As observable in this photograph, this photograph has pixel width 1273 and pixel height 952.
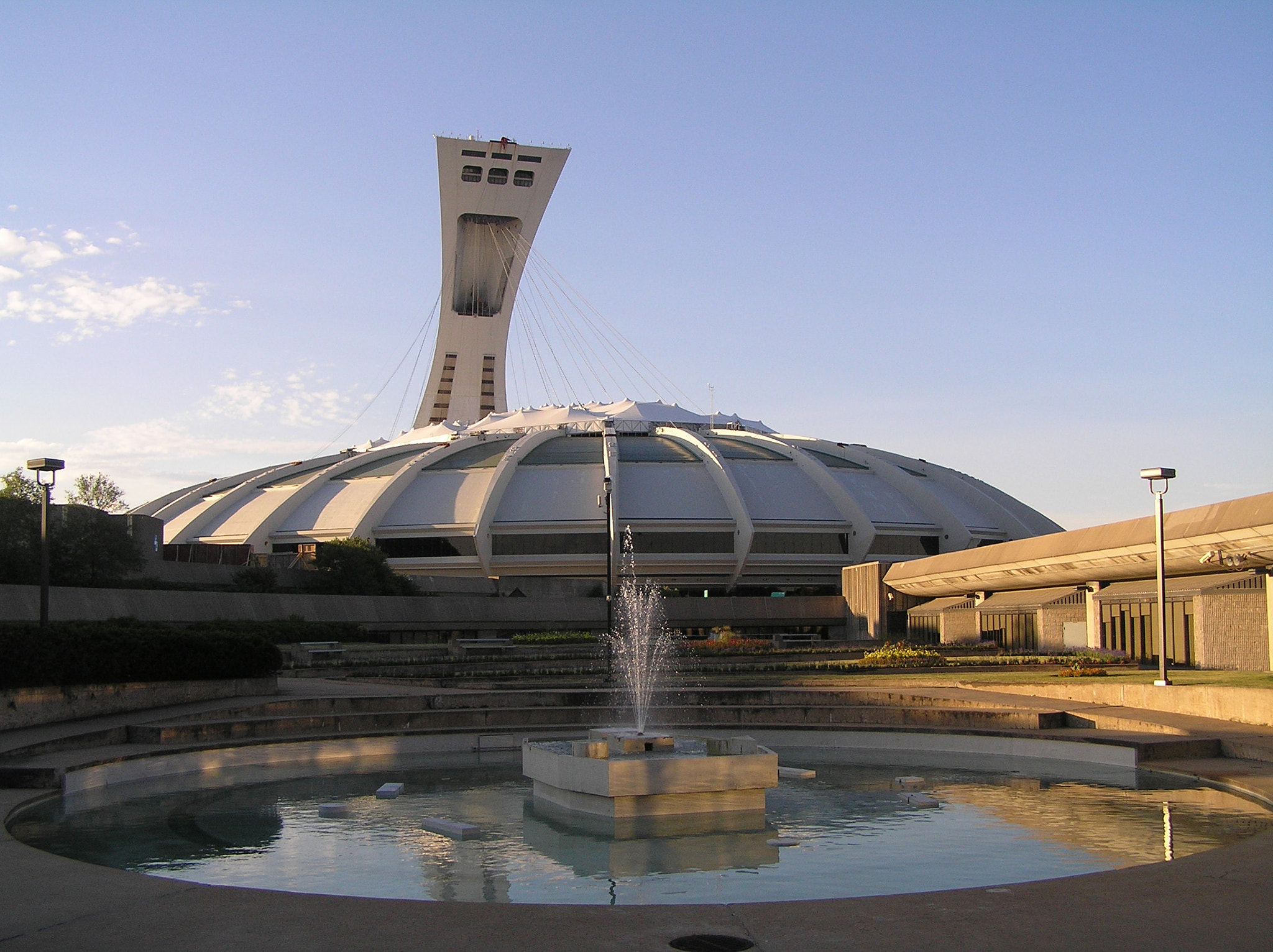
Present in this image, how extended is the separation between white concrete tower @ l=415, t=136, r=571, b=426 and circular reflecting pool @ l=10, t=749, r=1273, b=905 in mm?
56700

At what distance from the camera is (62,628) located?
16203mm

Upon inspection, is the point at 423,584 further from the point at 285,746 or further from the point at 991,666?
the point at 285,746

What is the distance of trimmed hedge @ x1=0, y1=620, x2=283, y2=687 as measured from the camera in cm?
1530

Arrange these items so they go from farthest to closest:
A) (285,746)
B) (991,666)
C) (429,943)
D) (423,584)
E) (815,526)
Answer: (815,526), (423,584), (991,666), (285,746), (429,943)

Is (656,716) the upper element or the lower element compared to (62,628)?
lower

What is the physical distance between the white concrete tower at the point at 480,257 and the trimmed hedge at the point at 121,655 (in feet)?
158

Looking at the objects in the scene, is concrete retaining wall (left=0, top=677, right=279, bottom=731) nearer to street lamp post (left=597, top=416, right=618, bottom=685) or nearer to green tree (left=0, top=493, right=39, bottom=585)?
green tree (left=0, top=493, right=39, bottom=585)

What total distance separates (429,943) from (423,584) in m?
37.6

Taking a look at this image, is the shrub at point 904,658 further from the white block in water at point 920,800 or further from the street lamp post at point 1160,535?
the white block in water at point 920,800

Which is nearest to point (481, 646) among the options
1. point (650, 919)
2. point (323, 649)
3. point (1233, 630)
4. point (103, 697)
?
point (323, 649)

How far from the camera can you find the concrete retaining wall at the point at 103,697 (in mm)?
15094

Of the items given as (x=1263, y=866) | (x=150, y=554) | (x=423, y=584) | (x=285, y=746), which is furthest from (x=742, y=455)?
(x=1263, y=866)

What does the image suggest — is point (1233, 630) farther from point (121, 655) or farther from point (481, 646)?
point (121, 655)

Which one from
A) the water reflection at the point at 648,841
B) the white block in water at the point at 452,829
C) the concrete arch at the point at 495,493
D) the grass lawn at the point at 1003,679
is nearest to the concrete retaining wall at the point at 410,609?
the concrete arch at the point at 495,493
